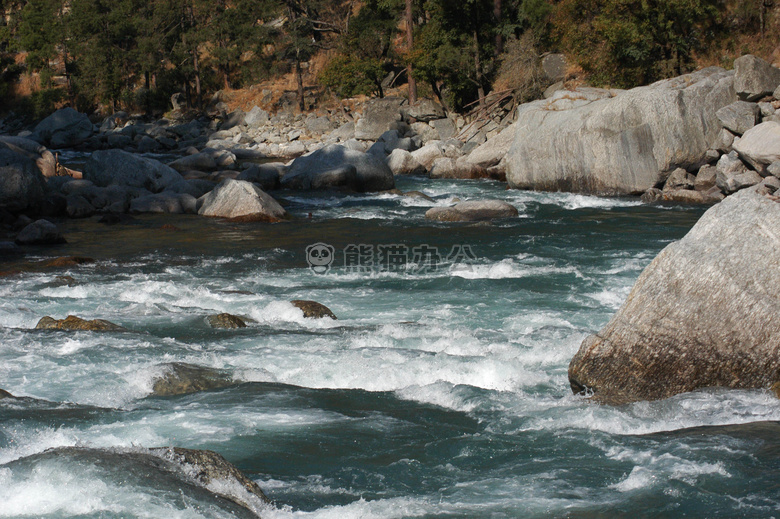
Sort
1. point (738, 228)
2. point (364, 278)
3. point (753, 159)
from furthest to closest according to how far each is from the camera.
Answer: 1. point (753, 159)
2. point (364, 278)
3. point (738, 228)

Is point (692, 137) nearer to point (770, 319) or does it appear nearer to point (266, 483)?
point (770, 319)

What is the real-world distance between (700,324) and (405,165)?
67.3 ft

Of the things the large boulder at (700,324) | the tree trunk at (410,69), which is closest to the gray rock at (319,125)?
the tree trunk at (410,69)

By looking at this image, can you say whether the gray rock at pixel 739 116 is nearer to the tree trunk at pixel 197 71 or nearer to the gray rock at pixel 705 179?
the gray rock at pixel 705 179

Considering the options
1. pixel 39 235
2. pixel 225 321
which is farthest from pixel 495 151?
pixel 225 321

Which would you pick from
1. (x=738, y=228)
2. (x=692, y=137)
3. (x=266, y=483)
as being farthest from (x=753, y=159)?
(x=266, y=483)

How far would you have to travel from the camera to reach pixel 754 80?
18.2 meters

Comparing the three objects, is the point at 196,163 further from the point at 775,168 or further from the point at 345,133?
the point at 775,168

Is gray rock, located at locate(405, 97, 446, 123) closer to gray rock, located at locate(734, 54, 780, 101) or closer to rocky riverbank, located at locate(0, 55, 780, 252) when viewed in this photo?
rocky riverbank, located at locate(0, 55, 780, 252)

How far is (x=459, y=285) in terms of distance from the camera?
10977mm

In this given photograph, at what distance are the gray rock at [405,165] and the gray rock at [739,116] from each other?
1066 cm

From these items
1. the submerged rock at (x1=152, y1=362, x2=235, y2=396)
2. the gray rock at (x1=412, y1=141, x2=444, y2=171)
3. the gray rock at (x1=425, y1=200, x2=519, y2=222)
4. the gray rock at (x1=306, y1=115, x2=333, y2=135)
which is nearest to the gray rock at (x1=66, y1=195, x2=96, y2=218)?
the gray rock at (x1=425, y1=200, x2=519, y2=222)

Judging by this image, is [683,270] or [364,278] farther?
[364,278]

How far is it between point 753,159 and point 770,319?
465 inches
